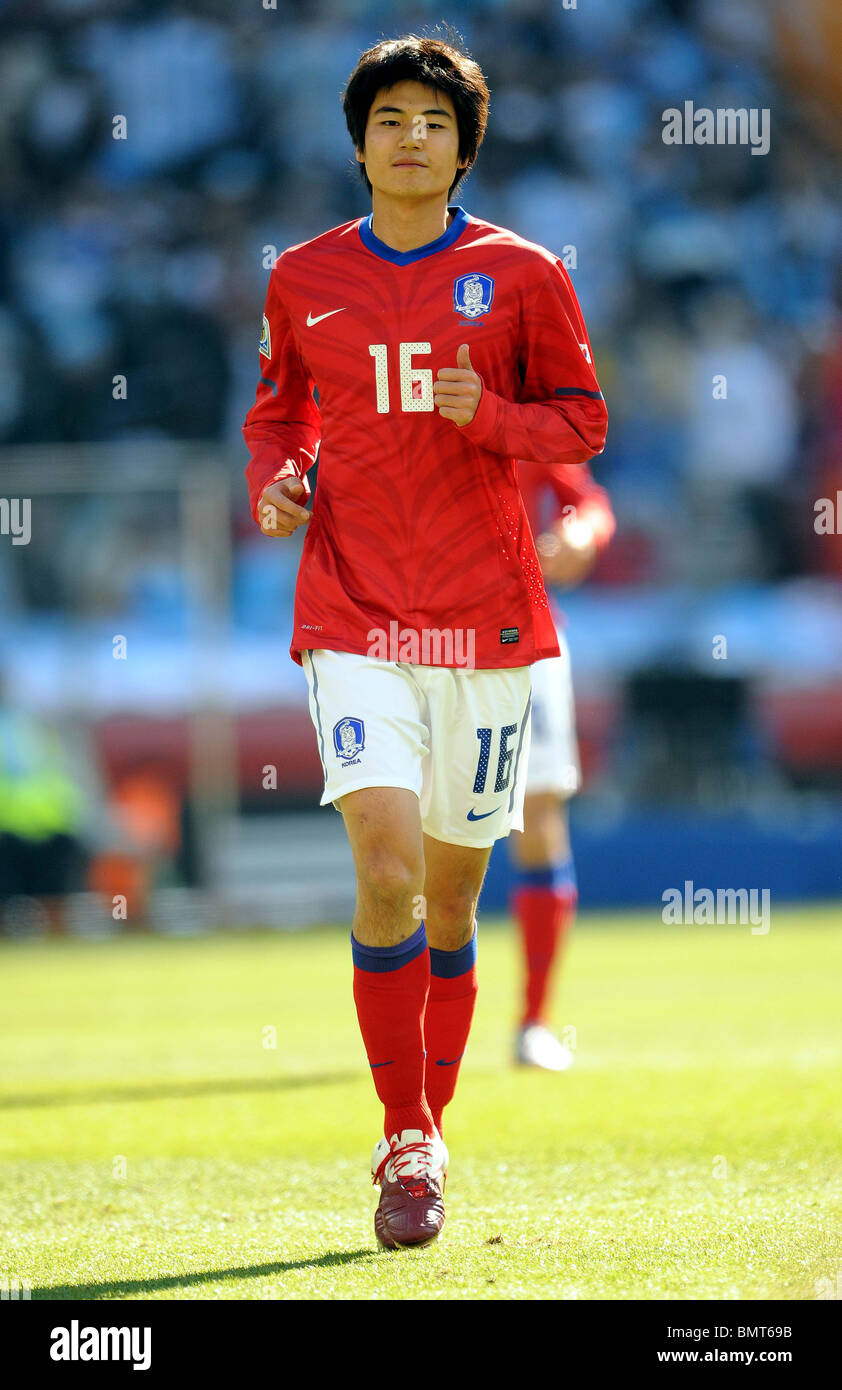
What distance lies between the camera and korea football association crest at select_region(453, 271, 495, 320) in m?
3.41

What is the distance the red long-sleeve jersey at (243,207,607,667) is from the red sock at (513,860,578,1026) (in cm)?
232

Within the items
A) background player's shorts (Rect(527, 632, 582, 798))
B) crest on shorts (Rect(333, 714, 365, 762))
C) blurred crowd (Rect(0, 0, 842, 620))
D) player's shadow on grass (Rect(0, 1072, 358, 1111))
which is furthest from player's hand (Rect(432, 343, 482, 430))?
blurred crowd (Rect(0, 0, 842, 620))

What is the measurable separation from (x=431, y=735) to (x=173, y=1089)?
2.39 meters

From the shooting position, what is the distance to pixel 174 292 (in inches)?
571

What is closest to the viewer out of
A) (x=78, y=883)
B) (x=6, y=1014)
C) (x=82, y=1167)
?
(x=82, y=1167)

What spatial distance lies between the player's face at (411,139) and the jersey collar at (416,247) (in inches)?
3.7

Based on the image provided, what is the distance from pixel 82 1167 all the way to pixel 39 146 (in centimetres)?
1272

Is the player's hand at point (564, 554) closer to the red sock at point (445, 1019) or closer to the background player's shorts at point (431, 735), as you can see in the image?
the background player's shorts at point (431, 735)

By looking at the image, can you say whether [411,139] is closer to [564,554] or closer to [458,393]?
[458,393]

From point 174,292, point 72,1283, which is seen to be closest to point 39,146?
point 174,292

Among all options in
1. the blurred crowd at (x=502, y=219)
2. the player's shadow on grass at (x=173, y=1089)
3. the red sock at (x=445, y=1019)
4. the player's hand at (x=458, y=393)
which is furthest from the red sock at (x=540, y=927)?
the blurred crowd at (x=502, y=219)

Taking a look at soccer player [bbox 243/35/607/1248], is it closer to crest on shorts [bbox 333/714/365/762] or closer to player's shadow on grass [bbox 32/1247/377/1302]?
crest on shorts [bbox 333/714/365/762]

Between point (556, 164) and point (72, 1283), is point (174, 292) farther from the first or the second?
point (72, 1283)

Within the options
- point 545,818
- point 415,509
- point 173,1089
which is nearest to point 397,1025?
point 415,509
